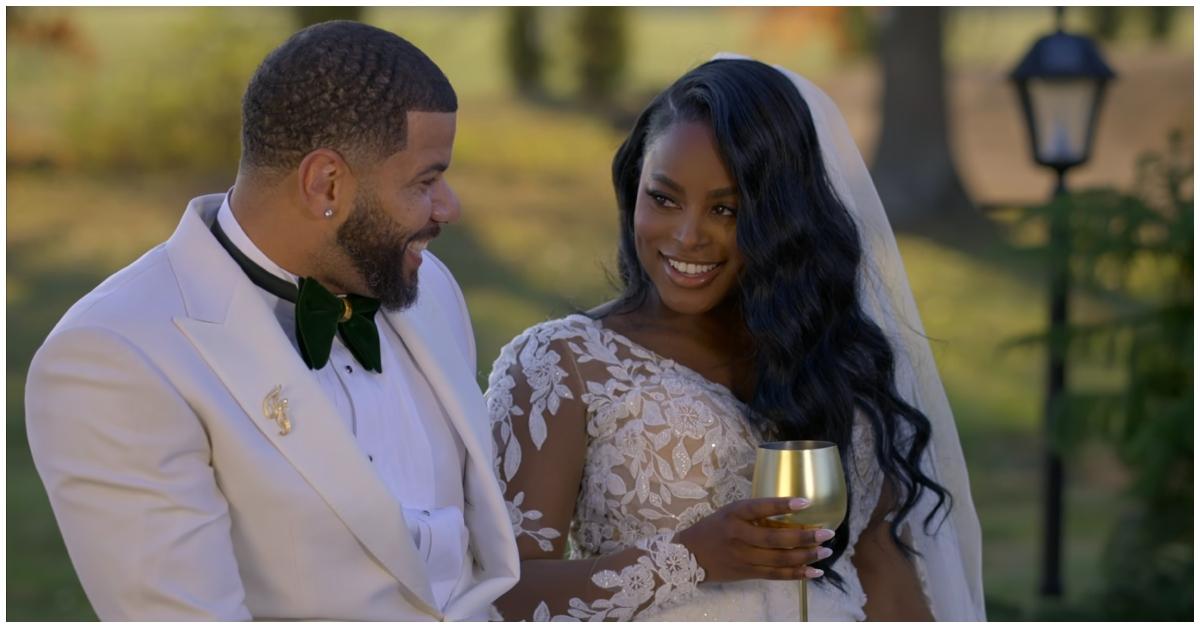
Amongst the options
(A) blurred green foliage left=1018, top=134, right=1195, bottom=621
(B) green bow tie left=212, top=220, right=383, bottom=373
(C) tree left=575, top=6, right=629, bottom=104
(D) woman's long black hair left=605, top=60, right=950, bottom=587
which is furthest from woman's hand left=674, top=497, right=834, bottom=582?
(C) tree left=575, top=6, right=629, bottom=104

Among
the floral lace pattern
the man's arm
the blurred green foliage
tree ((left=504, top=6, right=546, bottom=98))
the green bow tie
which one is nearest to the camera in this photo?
the man's arm

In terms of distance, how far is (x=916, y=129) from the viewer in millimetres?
12914

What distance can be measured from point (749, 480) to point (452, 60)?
9.29m

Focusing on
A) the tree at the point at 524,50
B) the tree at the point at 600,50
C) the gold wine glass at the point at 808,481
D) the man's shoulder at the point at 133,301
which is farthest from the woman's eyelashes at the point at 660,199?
the tree at the point at 600,50

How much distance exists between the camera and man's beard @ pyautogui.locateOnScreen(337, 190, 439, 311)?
290cm

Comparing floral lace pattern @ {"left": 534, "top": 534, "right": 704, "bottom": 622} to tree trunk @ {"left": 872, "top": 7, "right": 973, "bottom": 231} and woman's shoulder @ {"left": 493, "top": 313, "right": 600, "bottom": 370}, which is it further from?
tree trunk @ {"left": 872, "top": 7, "right": 973, "bottom": 231}

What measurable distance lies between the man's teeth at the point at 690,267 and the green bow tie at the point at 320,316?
0.81 m

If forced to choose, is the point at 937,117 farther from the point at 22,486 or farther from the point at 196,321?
the point at 196,321

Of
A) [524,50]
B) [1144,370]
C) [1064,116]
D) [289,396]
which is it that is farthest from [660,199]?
[524,50]

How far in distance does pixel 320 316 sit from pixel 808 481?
969 millimetres

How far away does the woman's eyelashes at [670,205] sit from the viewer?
11.7ft

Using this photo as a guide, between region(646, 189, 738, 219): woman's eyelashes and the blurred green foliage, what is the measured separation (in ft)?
9.84

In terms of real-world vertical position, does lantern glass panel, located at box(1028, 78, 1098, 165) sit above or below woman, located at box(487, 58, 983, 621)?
above

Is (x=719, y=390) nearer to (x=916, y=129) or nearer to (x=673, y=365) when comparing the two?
(x=673, y=365)
